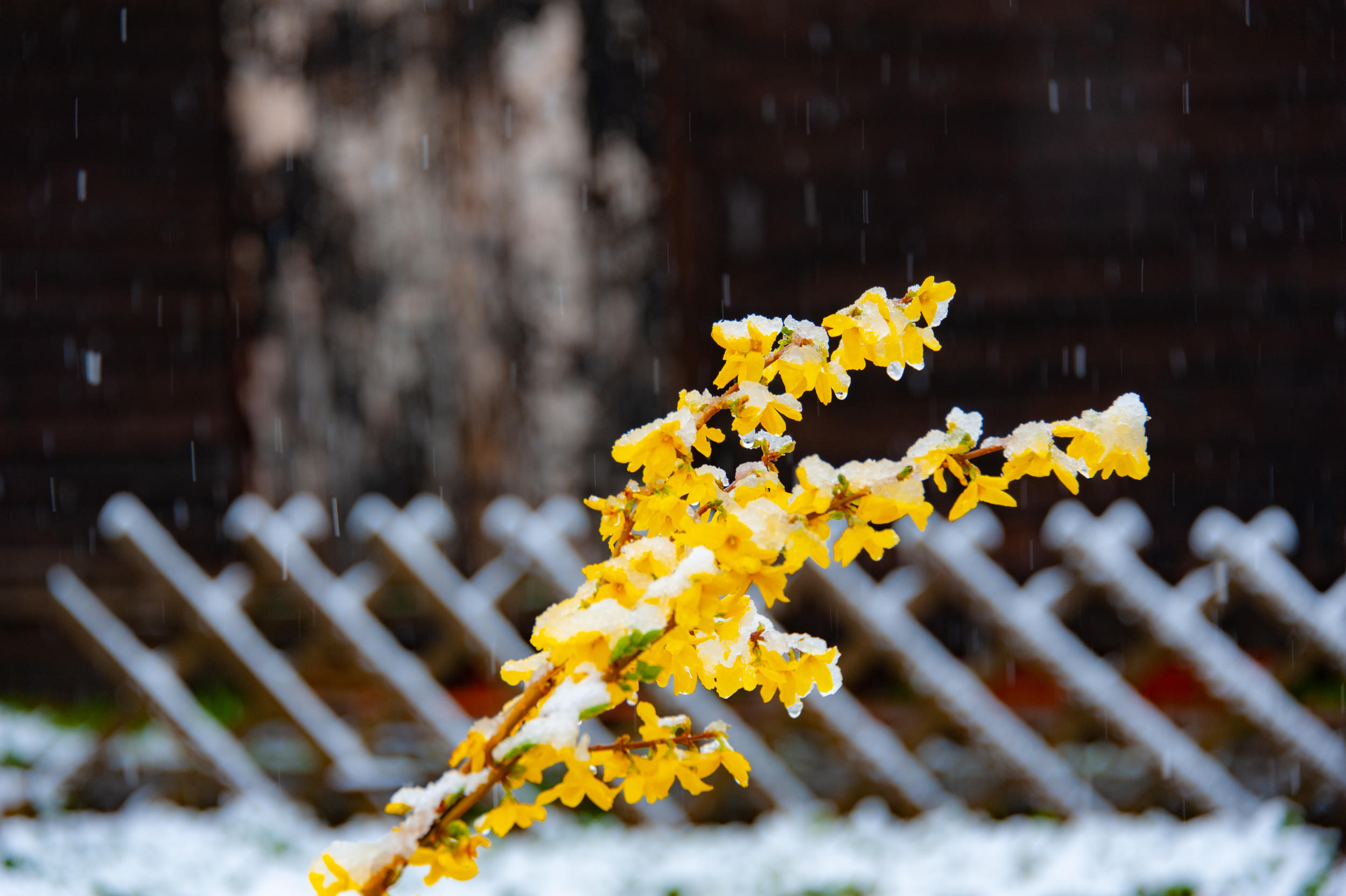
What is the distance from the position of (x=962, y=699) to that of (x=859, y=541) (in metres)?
1.79

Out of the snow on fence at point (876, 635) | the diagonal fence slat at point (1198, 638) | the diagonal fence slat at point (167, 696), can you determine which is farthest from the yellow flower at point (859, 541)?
the diagonal fence slat at point (167, 696)

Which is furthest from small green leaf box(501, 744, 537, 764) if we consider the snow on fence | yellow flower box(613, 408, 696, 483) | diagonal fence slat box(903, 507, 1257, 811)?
diagonal fence slat box(903, 507, 1257, 811)

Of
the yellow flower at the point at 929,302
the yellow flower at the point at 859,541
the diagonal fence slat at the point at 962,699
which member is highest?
the yellow flower at the point at 929,302

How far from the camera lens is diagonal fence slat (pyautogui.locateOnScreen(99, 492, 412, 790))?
2.40 meters

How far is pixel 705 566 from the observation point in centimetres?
61

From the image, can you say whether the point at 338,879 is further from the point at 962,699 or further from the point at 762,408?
the point at 962,699

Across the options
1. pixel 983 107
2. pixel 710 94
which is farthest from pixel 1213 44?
pixel 710 94

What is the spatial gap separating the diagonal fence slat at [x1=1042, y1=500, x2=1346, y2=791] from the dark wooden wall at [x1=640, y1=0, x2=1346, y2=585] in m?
0.76

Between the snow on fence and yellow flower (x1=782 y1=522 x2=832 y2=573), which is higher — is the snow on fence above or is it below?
below

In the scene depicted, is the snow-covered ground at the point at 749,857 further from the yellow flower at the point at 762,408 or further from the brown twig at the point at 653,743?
the yellow flower at the point at 762,408

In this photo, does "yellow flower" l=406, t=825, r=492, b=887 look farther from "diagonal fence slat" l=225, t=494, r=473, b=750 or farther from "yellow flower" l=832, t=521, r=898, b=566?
"diagonal fence slat" l=225, t=494, r=473, b=750

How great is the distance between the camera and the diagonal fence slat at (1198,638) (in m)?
2.15

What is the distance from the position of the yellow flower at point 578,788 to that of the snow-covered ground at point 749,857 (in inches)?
57.7

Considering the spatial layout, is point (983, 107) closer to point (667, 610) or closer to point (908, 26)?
point (908, 26)
